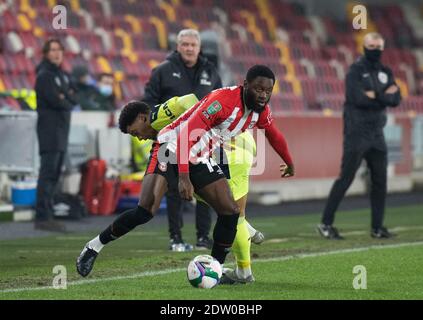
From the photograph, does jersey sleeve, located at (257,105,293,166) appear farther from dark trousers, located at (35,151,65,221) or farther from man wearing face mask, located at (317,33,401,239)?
dark trousers, located at (35,151,65,221)

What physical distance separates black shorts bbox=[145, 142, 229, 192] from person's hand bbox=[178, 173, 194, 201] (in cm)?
25

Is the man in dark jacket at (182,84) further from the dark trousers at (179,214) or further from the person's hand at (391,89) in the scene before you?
the person's hand at (391,89)

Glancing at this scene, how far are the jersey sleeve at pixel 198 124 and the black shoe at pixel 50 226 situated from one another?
5657mm

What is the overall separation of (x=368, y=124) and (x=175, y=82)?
7.80 ft

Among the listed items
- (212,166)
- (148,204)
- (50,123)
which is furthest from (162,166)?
(50,123)

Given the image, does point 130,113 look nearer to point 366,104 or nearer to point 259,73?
point 259,73

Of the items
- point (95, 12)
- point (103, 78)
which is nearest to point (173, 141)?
point (103, 78)

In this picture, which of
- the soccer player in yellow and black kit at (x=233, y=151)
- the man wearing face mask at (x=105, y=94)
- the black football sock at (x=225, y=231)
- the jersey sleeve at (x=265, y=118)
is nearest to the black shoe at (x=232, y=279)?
the soccer player in yellow and black kit at (x=233, y=151)

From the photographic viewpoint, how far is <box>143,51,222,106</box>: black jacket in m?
11.6

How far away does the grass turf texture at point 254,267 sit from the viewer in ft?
26.9

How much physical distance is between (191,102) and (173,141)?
2.78 ft

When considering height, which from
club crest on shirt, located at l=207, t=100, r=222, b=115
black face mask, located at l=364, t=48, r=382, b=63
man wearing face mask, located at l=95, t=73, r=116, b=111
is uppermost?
man wearing face mask, located at l=95, t=73, r=116, b=111

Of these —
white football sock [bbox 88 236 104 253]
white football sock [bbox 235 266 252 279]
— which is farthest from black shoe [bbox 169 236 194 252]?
white football sock [bbox 235 266 252 279]

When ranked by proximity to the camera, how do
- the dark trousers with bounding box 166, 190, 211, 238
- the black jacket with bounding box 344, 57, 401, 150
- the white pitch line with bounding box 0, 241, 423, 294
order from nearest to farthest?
the white pitch line with bounding box 0, 241, 423, 294 → the dark trousers with bounding box 166, 190, 211, 238 → the black jacket with bounding box 344, 57, 401, 150
